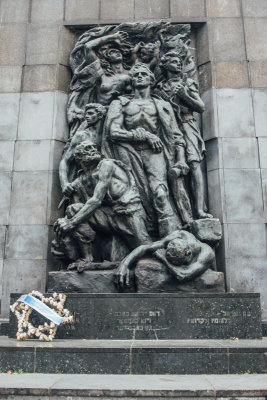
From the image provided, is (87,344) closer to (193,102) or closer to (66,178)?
(66,178)

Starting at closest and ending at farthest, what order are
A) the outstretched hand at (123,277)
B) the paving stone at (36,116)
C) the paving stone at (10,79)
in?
the outstretched hand at (123,277), the paving stone at (36,116), the paving stone at (10,79)

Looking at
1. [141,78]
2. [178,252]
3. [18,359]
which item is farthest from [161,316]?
[141,78]

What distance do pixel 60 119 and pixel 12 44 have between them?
3.04 m

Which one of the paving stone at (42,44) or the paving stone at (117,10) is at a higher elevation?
the paving stone at (117,10)

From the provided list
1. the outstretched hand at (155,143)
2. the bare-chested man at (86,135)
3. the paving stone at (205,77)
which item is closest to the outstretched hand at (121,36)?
the bare-chested man at (86,135)

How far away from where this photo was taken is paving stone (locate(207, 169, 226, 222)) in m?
10.2

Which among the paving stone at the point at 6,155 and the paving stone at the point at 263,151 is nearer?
the paving stone at the point at 263,151

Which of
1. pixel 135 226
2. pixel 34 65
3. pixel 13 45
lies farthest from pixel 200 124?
pixel 13 45

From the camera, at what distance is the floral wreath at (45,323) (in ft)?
24.6

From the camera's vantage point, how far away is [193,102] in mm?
10672

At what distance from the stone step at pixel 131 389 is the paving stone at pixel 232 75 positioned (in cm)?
826

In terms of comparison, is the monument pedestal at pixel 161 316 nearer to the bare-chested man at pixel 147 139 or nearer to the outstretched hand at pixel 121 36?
the bare-chested man at pixel 147 139

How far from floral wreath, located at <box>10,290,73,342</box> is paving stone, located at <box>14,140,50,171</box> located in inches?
162

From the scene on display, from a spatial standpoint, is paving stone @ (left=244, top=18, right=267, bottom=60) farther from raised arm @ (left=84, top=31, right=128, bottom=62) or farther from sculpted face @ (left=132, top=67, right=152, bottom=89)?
raised arm @ (left=84, top=31, right=128, bottom=62)
